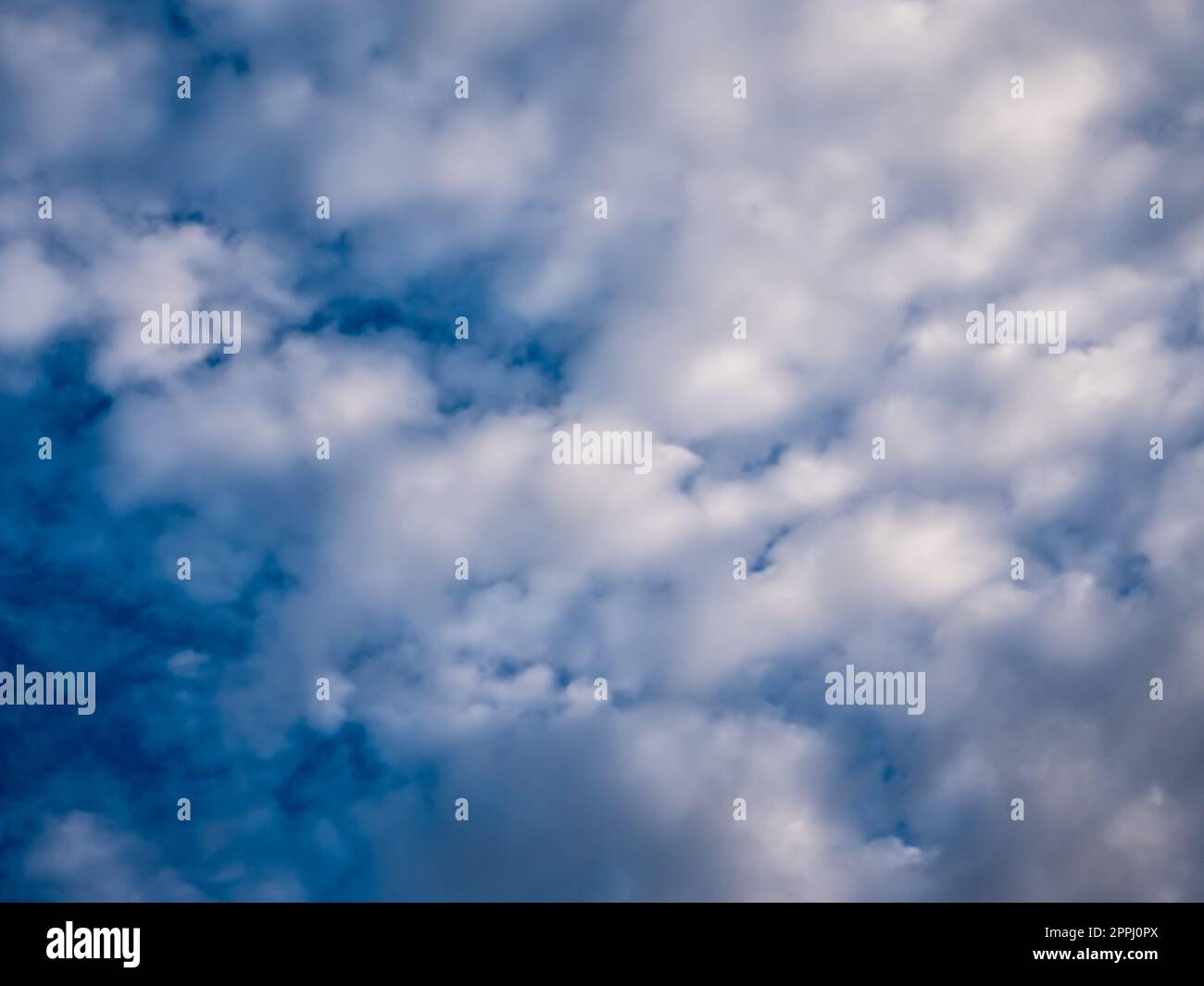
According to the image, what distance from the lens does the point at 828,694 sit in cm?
2242
